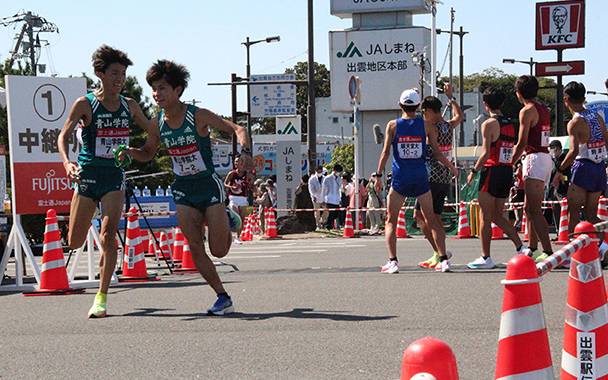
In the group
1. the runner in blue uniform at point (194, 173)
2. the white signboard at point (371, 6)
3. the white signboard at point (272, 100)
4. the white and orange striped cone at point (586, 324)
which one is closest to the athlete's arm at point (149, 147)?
the runner in blue uniform at point (194, 173)

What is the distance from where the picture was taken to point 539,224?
9.17 m

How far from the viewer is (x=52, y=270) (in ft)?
29.7

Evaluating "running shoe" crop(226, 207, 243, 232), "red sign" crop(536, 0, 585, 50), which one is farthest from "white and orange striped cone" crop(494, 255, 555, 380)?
"red sign" crop(536, 0, 585, 50)

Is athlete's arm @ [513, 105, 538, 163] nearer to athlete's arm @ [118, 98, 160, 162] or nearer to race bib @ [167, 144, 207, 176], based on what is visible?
race bib @ [167, 144, 207, 176]

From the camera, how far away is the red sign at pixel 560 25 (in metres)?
24.3

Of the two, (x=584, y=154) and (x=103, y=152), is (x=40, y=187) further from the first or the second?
(x=584, y=154)

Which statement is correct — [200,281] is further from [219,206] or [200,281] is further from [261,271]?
[219,206]

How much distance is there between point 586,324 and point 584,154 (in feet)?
19.5

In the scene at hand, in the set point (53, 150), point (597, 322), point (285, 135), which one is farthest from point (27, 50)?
point (597, 322)

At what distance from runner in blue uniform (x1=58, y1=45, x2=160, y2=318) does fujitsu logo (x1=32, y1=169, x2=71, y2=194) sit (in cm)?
281

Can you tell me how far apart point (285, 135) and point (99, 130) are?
92.4 ft

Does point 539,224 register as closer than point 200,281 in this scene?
Yes

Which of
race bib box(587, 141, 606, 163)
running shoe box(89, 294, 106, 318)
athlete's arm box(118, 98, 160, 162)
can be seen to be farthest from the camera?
race bib box(587, 141, 606, 163)

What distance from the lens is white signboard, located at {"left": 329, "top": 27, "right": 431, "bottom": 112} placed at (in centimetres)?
3834
